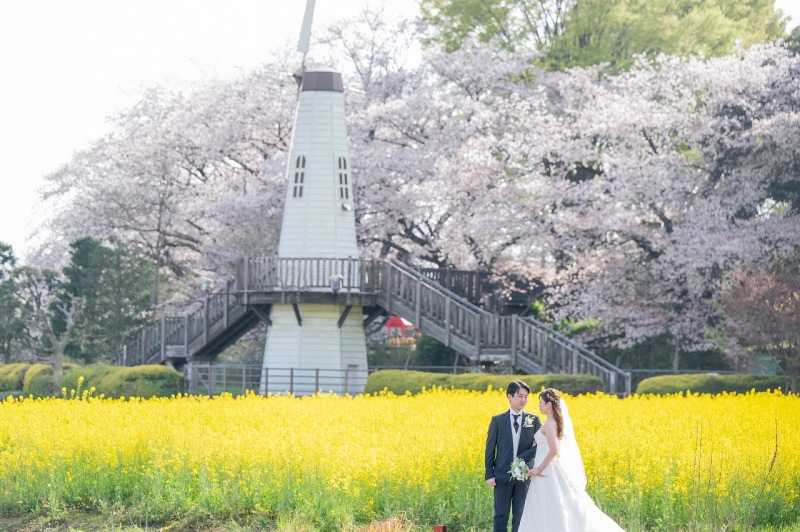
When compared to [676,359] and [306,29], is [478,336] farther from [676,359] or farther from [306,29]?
[306,29]

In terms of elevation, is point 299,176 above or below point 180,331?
above

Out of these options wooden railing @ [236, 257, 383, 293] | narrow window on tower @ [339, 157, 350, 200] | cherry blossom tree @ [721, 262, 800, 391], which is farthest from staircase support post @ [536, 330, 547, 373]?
narrow window on tower @ [339, 157, 350, 200]

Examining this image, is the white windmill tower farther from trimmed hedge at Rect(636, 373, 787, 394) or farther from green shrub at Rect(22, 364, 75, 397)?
trimmed hedge at Rect(636, 373, 787, 394)

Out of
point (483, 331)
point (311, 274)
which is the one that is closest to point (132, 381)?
point (311, 274)

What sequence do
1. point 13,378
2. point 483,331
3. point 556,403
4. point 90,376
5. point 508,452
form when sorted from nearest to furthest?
point 556,403
point 508,452
point 90,376
point 483,331
point 13,378

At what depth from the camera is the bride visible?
41.1ft

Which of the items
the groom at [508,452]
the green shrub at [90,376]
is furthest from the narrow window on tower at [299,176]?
the groom at [508,452]

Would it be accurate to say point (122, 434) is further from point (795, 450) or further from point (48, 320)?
point (48, 320)

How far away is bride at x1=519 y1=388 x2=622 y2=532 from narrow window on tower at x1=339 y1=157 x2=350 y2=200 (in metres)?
30.8

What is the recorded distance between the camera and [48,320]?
161ft

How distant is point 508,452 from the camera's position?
13008mm

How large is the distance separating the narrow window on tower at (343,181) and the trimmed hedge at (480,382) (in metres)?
10.0

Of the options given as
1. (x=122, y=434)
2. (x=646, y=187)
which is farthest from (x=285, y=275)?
(x=122, y=434)

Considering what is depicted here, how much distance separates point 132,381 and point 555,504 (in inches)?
949
